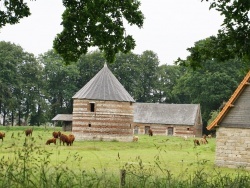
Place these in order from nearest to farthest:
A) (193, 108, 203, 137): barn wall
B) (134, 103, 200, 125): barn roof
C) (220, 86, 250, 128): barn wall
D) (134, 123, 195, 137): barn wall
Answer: (220, 86, 250, 128): barn wall → (134, 123, 195, 137): barn wall → (134, 103, 200, 125): barn roof → (193, 108, 203, 137): barn wall

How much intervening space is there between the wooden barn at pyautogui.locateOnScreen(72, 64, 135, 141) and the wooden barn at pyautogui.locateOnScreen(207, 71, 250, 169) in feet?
58.6

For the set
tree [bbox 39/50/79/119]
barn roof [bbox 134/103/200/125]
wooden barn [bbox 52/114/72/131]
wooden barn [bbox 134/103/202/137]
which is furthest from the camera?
tree [bbox 39/50/79/119]

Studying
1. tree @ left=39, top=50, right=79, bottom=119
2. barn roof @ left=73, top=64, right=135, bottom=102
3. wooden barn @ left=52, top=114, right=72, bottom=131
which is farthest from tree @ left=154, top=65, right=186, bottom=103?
barn roof @ left=73, top=64, right=135, bottom=102

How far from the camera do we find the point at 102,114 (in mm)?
A: 37250

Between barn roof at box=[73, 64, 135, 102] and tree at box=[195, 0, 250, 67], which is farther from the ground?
barn roof at box=[73, 64, 135, 102]

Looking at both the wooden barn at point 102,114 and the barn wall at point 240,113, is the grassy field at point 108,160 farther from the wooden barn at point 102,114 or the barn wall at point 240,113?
the wooden barn at point 102,114

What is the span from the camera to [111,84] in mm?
39656

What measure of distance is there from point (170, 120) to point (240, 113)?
39225mm

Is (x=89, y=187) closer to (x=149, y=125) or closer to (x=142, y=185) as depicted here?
(x=142, y=185)

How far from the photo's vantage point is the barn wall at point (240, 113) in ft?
63.6

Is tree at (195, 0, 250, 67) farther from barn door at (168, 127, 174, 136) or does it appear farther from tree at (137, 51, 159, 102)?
tree at (137, 51, 159, 102)

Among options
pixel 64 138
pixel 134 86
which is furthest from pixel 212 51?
pixel 134 86

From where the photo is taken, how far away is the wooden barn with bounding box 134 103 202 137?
190ft

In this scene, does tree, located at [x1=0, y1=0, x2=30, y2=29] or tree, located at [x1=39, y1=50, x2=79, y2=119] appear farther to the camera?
tree, located at [x1=39, y1=50, x2=79, y2=119]
